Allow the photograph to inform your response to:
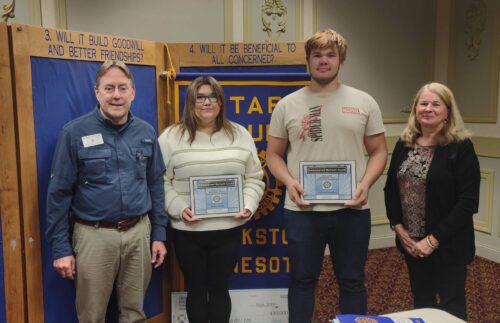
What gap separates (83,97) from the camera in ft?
6.71

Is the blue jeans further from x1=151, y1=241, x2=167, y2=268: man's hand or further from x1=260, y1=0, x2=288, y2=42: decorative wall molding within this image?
x1=260, y1=0, x2=288, y2=42: decorative wall molding

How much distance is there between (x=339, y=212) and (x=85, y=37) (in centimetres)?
145

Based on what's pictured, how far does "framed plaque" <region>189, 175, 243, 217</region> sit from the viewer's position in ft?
6.73

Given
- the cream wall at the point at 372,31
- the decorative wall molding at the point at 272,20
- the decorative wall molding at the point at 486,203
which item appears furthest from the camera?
the decorative wall molding at the point at 486,203

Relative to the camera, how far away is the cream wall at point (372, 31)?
136 inches

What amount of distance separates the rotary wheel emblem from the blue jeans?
0.43 m

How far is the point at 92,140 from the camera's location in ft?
5.90

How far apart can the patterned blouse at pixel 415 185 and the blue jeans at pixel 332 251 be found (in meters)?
0.19

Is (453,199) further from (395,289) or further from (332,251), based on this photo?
(395,289)

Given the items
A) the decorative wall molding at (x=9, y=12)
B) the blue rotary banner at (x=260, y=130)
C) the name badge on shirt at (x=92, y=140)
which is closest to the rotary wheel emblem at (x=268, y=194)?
the blue rotary banner at (x=260, y=130)

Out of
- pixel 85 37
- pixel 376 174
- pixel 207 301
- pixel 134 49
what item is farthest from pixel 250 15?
pixel 207 301

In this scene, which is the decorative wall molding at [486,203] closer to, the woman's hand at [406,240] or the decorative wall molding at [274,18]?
the decorative wall molding at [274,18]

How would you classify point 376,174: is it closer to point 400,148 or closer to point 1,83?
point 400,148

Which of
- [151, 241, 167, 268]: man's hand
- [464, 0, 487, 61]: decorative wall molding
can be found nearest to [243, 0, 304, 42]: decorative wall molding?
[464, 0, 487, 61]: decorative wall molding
